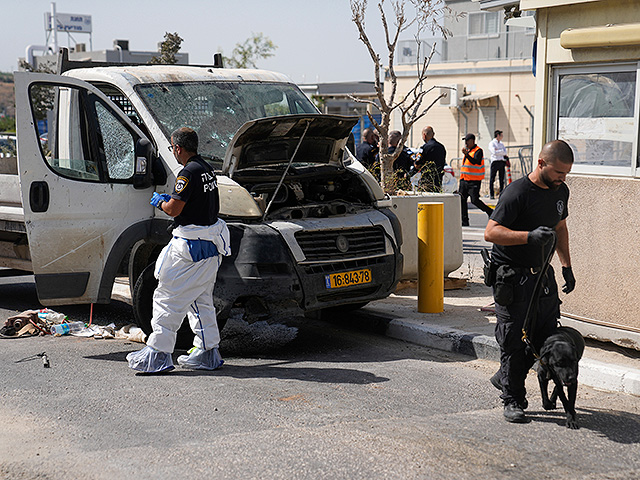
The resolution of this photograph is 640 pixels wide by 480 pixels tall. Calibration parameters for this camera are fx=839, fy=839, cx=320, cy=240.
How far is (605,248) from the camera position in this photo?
6676 mm

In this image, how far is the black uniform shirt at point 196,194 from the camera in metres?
6.25

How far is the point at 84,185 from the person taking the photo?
288 inches

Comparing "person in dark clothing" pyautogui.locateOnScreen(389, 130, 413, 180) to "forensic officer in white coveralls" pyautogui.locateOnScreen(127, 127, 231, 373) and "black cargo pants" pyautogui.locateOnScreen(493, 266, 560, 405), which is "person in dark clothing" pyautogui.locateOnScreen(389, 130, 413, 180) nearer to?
"forensic officer in white coveralls" pyautogui.locateOnScreen(127, 127, 231, 373)

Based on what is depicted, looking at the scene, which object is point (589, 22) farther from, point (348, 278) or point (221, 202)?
point (221, 202)

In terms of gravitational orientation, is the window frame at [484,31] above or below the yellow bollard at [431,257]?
above

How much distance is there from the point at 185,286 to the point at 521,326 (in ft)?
8.18

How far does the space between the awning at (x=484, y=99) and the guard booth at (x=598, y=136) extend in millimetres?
23123

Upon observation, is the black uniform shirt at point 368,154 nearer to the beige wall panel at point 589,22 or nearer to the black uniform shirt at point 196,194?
the beige wall panel at point 589,22

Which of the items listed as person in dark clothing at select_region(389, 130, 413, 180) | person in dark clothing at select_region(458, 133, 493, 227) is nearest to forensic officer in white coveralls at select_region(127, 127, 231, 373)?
person in dark clothing at select_region(389, 130, 413, 180)

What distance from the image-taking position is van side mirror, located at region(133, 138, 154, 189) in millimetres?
7020

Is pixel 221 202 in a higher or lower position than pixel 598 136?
lower

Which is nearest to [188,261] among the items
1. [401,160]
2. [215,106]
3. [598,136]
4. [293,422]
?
[293,422]

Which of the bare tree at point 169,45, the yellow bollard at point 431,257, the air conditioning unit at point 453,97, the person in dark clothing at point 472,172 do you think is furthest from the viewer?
the air conditioning unit at point 453,97

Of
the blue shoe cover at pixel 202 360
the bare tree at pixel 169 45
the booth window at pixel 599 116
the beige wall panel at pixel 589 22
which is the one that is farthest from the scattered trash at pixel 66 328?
the bare tree at pixel 169 45
